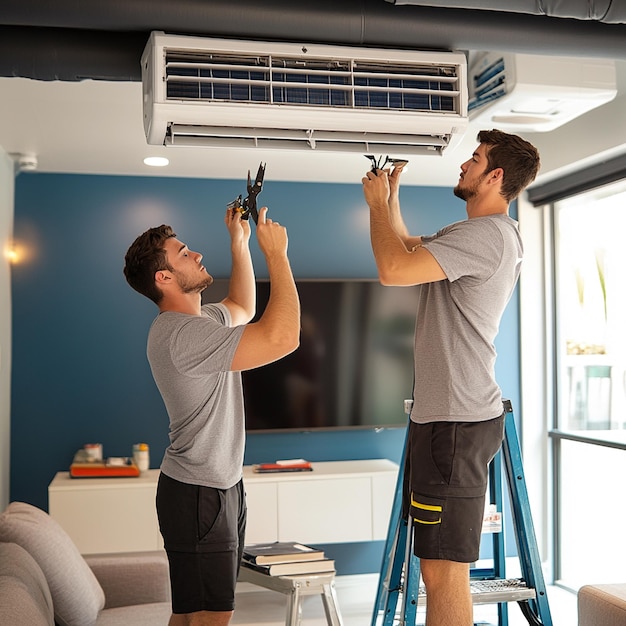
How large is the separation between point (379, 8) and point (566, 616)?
3.63 metres

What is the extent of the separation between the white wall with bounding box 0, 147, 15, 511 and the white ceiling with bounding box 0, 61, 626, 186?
0.19 meters

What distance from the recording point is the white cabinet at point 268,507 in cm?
468

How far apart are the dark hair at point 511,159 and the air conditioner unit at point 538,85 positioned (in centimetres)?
79

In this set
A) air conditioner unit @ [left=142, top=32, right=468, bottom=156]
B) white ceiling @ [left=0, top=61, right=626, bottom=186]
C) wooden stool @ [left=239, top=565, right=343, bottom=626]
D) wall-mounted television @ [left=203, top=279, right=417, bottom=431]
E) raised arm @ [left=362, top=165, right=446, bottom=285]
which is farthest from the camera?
wall-mounted television @ [left=203, top=279, right=417, bottom=431]

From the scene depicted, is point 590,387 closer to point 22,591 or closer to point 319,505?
point 319,505


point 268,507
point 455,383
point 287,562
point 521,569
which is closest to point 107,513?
point 268,507

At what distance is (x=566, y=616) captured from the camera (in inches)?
189

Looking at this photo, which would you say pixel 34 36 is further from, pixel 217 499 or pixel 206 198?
pixel 206 198

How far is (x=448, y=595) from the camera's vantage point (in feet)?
7.86

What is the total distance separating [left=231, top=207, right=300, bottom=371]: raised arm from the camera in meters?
2.47

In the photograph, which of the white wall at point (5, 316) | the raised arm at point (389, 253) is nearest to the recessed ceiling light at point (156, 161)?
the white wall at point (5, 316)

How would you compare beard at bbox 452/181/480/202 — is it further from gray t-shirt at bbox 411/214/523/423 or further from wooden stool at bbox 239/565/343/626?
wooden stool at bbox 239/565/343/626

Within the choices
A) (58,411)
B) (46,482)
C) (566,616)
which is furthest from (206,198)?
(566,616)

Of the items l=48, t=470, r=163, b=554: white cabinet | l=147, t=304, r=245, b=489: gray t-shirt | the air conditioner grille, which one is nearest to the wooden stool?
l=147, t=304, r=245, b=489: gray t-shirt
